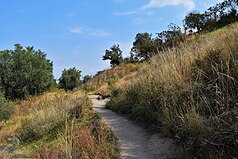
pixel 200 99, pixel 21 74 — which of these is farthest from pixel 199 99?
pixel 21 74

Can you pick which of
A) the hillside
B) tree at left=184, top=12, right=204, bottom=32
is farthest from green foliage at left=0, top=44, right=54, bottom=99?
the hillside

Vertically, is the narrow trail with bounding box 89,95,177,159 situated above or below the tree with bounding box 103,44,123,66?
below

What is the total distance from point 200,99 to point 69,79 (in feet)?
146

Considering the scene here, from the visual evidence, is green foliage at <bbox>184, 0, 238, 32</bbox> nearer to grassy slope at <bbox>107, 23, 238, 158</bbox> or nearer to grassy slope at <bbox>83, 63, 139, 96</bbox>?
grassy slope at <bbox>83, 63, 139, 96</bbox>

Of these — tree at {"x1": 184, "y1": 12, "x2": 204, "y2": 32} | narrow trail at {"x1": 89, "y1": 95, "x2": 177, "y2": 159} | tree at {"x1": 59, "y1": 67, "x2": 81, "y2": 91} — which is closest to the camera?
narrow trail at {"x1": 89, "y1": 95, "x2": 177, "y2": 159}

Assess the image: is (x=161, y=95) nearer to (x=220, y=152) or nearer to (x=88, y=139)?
(x=88, y=139)

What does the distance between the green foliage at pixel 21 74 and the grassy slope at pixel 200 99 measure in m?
20.6

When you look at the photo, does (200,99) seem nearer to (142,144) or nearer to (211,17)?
(142,144)

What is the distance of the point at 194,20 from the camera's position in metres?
36.0

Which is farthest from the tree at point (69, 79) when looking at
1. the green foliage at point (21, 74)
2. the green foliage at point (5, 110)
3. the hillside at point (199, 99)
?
the hillside at point (199, 99)

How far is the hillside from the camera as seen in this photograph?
4.71 meters

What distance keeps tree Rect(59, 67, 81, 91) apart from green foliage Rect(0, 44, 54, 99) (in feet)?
64.8

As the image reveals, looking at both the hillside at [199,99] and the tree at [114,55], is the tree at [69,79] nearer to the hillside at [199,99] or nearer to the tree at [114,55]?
the tree at [114,55]

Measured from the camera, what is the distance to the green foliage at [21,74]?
2769 centimetres
